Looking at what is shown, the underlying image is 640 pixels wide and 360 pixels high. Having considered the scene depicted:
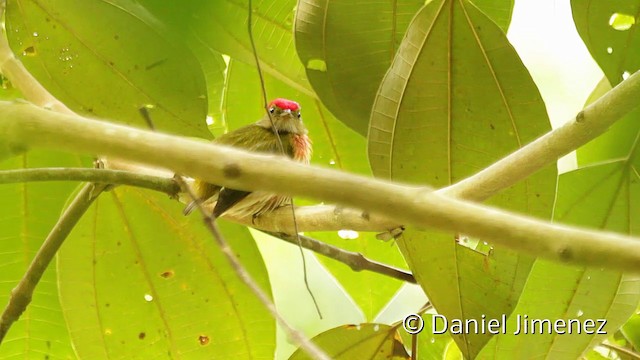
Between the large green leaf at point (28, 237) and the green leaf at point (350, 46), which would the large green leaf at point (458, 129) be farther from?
the large green leaf at point (28, 237)

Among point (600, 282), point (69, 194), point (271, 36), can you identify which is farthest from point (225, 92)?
point (600, 282)

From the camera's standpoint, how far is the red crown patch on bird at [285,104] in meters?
2.16

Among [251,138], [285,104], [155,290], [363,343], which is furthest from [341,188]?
[251,138]

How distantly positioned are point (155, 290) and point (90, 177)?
583mm

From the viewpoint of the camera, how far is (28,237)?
6.20ft

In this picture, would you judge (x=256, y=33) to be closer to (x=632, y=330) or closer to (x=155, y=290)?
(x=155, y=290)

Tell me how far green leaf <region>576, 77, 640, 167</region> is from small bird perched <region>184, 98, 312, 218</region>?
0.68 metres

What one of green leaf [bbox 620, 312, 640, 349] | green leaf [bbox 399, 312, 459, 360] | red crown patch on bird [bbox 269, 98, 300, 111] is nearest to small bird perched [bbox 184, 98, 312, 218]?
red crown patch on bird [bbox 269, 98, 300, 111]

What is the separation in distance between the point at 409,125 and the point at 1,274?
0.94 meters

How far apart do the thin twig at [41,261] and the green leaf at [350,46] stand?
18.4 inches

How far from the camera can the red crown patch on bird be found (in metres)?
2.16

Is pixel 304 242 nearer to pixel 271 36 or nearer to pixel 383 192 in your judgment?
pixel 271 36

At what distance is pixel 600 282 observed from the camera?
5.61 ft

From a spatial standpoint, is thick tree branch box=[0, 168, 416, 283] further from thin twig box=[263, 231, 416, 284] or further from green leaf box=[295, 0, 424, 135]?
green leaf box=[295, 0, 424, 135]
